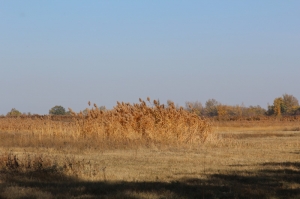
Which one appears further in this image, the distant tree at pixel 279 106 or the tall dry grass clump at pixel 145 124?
the distant tree at pixel 279 106

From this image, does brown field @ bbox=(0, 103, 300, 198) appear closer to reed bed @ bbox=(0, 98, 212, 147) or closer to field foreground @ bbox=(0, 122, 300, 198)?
field foreground @ bbox=(0, 122, 300, 198)

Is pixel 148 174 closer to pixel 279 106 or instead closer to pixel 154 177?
pixel 154 177

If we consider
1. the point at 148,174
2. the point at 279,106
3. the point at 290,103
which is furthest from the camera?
the point at 290,103

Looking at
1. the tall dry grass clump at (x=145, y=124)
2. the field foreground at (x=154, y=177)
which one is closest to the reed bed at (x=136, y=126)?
the tall dry grass clump at (x=145, y=124)

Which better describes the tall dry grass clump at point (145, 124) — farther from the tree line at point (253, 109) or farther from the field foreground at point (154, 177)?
the tree line at point (253, 109)

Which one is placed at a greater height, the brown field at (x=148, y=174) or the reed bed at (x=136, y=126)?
the reed bed at (x=136, y=126)

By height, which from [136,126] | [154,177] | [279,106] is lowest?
[154,177]

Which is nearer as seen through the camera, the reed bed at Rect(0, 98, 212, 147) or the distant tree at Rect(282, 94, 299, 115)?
the reed bed at Rect(0, 98, 212, 147)

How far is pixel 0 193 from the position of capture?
9562 mm

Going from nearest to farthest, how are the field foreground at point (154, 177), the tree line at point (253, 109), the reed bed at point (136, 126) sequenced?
the field foreground at point (154, 177), the reed bed at point (136, 126), the tree line at point (253, 109)

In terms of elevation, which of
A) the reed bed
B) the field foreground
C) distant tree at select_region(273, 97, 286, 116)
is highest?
distant tree at select_region(273, 97, 286, 116)

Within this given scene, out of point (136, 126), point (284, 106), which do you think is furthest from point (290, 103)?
point (136, 126)

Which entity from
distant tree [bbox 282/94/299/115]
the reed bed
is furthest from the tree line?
the reed bed

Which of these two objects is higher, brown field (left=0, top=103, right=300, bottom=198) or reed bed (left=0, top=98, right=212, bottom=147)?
reed bed (left=0, top=98, right=212, bottom=147)
